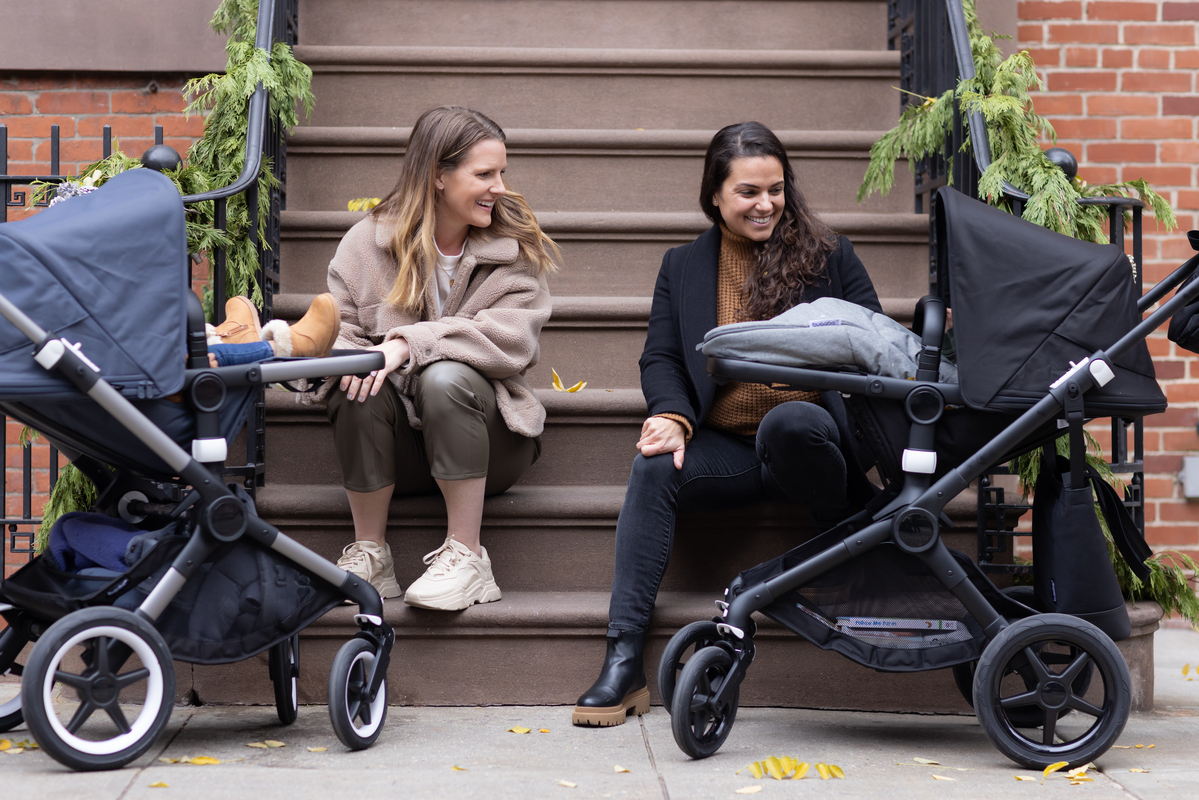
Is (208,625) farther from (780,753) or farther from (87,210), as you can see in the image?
(780,753)

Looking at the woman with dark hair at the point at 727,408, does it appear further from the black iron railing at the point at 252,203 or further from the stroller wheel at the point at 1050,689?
the black iron railing at the point at 252,203

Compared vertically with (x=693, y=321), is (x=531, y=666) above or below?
below

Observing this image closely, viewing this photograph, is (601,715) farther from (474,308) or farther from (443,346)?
(474,308)

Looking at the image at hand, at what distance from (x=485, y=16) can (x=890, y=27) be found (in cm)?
153

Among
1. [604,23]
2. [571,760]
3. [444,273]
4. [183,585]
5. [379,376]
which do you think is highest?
[604,23]

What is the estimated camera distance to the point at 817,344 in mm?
2246

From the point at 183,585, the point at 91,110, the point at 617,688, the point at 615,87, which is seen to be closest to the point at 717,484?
the point at 617,688

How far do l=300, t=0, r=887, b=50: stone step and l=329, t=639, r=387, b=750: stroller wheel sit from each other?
2.76m

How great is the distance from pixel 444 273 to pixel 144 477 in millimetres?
910

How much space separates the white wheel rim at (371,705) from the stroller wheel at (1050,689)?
1196 millimetres

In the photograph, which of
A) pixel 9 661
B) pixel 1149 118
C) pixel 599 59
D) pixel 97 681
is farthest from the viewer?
pixel 1149 118

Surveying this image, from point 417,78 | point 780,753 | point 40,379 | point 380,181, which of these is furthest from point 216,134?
point 780,753

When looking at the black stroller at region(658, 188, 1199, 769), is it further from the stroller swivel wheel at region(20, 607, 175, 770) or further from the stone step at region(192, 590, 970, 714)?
the stroller swivel wheel at region(20, 607, 175, 770)

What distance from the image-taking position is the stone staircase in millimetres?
2742
